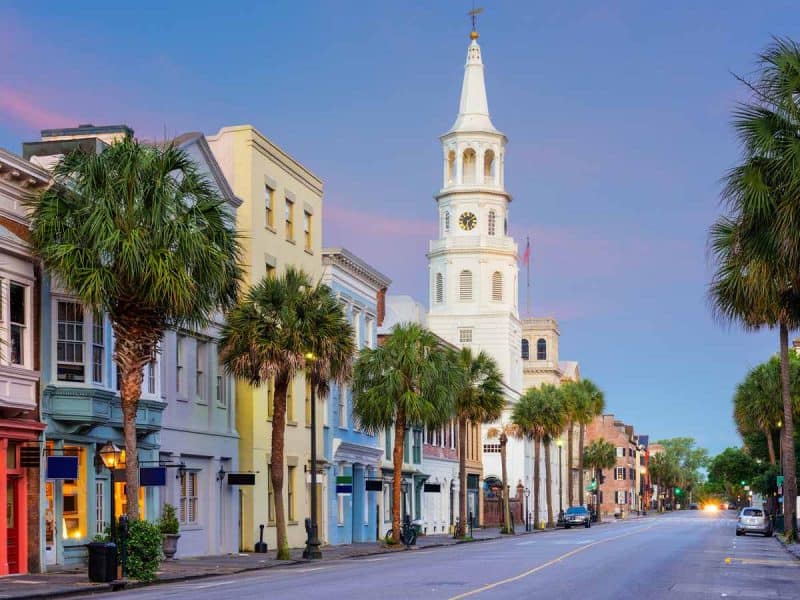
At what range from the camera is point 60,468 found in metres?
32.7

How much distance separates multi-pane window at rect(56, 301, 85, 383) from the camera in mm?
34031

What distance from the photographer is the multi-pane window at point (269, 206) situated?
49719 millimetres

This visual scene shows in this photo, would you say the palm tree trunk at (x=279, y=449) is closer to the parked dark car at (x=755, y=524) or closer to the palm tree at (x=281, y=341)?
the palm tree at (x=281, y=341)

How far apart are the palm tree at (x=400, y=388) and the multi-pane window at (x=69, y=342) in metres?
20.0

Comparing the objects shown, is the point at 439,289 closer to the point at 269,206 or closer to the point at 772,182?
the point at 269,206

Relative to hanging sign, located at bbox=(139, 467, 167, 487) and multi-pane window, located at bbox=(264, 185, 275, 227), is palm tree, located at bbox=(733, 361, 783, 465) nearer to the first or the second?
multi-pane window, located at bbox=(264, 185, 275, 227)

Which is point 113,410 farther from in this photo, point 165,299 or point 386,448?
point 386,448

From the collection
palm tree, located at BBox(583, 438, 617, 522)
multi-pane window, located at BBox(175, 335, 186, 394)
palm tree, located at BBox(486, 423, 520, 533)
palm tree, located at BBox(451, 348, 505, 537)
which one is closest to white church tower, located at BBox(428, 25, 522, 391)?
palm tree, located at BBox(486, 423, 520, 533)

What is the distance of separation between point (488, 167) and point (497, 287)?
1058cm

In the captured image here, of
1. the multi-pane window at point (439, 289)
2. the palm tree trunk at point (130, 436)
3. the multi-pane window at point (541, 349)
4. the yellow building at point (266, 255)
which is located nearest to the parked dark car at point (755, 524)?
the yellow building at point (266, 255)

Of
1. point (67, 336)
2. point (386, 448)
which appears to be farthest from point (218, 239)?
point (386, 448)

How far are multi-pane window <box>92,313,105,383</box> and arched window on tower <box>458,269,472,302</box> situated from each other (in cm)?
7962

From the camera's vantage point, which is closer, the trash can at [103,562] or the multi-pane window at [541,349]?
the trash can at [103,562]

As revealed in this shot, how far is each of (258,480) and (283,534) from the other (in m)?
8.00
